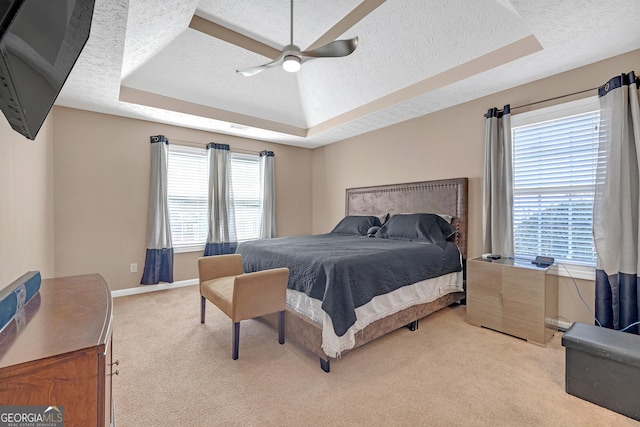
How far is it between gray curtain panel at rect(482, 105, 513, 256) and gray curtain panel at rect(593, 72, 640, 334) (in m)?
0.74

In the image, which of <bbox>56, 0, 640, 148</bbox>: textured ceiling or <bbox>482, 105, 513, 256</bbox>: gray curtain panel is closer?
<bbox>56, 0, 640, 148</bbox>: textured ceiling

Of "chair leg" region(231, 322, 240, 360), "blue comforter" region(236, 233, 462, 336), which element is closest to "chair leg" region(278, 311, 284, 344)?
"blue comforter" region(236, 233, 462, 336)

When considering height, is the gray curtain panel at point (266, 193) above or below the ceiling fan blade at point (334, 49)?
below

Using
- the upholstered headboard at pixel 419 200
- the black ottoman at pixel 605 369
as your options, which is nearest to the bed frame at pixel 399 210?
the upholstered headboard at pixel 419 200

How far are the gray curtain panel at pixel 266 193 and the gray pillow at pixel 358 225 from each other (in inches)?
57.1

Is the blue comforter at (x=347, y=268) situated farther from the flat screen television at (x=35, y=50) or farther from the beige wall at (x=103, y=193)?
the beige wall at (x=103, y=193)

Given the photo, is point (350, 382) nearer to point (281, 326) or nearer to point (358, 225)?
point (281, 326)

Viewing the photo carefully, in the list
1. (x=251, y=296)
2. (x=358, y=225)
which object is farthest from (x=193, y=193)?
(x=251, y=296)

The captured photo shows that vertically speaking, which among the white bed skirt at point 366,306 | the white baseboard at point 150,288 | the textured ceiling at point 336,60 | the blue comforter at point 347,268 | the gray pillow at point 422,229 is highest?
the textured ceiling at point 336,60

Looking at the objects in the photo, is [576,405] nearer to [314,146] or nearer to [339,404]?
[339,404]

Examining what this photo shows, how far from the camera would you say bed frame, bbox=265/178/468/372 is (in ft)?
7.46

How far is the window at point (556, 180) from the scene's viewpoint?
106 inches

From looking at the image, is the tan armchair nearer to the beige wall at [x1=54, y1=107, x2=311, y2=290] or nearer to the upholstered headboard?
the beige wall at [x1=54, y1=107, x2=311, y2=290]

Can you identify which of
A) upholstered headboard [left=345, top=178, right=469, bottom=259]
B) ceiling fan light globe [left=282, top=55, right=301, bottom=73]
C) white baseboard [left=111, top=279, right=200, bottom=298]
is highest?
ceiling fan light globe [left=282, top=55, right=301, bottom=73]
